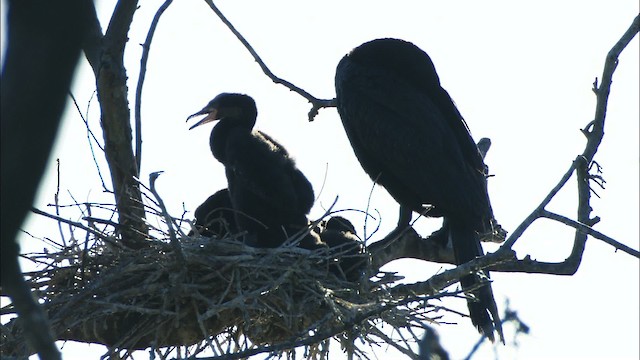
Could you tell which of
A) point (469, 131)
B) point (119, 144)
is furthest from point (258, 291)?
point (469, 131)

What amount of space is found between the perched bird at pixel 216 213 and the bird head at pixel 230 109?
54 centimetres

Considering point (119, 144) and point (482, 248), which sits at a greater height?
point (119, 144)

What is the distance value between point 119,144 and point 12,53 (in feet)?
12.5

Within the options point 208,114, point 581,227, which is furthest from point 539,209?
point 208,114

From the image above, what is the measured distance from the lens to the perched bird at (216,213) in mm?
6047

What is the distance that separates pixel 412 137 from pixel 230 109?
1.34m

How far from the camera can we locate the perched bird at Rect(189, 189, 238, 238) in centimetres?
605

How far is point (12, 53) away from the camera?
1.15m

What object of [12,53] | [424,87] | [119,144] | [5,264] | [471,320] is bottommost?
[5,264]

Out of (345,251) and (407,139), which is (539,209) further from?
(407,139)

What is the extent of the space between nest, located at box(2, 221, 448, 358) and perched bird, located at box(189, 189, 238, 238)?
1039 mm

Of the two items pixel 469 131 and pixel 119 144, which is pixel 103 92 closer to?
pixel 119 144

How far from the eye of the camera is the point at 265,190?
5.75 metres

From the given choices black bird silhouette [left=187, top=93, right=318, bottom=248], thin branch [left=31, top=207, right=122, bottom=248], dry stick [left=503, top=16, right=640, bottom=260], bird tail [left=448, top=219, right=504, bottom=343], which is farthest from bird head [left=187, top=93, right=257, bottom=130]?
dry stick [left=503, top=16, right=640, bottom=260]
